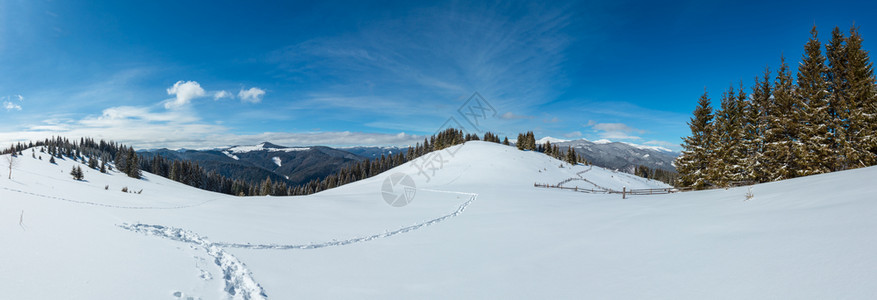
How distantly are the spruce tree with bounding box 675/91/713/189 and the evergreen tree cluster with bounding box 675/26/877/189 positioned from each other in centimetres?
20

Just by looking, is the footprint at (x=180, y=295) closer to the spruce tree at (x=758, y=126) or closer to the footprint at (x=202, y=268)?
the footprint at (x=202, y=268)

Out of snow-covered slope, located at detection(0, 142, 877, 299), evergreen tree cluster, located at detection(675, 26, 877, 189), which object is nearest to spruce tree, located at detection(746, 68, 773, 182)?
evergreen tree cluster, located at detection(675, 26, 877, 189)

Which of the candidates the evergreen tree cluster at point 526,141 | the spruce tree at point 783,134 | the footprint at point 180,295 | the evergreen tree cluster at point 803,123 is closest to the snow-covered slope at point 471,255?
the footprint at point 180,295

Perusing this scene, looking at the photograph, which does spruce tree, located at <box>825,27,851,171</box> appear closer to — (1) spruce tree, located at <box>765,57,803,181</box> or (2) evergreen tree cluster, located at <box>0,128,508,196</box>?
(1) spruce tree, located at <box>765,57,803,181</box>

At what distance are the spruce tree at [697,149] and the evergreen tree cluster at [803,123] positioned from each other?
0.20m

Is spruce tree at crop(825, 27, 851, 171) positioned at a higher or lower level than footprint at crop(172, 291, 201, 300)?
higher

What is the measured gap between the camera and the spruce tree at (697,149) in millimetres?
30594

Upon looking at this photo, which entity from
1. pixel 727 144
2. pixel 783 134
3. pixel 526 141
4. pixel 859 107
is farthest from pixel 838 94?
pixel 526 141

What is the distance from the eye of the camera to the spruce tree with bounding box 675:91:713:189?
30594mm

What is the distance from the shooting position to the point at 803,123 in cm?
2228

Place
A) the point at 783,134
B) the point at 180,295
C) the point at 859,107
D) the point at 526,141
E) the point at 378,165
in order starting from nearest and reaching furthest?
1. the point at 180,295
2. the point at 859,107
3. the point at 783,134
4. the point at 526,141
5. the point at 378,165

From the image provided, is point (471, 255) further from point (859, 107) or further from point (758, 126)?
point (758, 126)

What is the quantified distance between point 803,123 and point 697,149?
29.9 feet

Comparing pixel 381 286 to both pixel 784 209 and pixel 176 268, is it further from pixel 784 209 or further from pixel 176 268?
pixel 784 209
